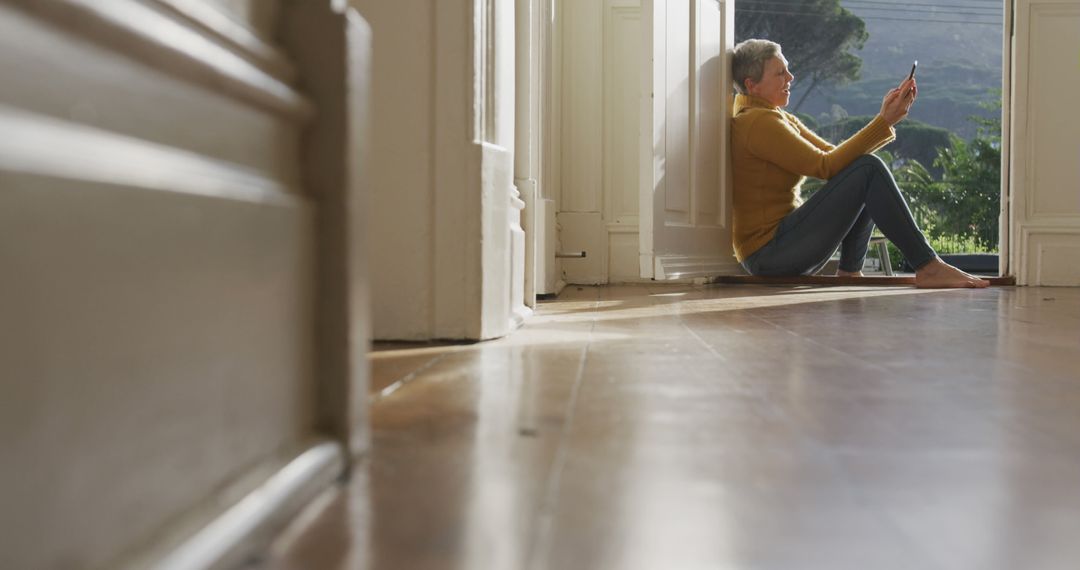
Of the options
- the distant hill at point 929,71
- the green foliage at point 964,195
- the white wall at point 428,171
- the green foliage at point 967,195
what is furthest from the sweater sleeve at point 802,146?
the distant hill at point 929,71

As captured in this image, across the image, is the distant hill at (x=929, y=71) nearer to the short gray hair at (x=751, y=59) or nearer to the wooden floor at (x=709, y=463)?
the short gray hair at (x=751, y=59)

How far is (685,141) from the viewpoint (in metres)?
4.49

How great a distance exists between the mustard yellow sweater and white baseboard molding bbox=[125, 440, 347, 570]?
164 inches

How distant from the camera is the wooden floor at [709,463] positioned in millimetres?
612

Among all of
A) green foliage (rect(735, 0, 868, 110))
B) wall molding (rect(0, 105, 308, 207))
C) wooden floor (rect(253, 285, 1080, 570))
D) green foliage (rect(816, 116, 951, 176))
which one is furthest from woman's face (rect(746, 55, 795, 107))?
green foliage (rect(816, 116, 951, 176))

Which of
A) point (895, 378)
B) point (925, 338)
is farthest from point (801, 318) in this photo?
point (895, 378)

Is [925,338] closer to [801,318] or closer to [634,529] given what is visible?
[801,318]

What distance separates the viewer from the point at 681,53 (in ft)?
14.4

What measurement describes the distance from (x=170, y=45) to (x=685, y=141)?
13.3 ft

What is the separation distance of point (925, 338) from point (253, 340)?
1.69m

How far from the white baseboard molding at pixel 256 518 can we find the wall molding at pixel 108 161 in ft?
0.61

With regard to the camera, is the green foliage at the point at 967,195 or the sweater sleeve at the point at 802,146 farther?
the green foliage at the point at 967,195

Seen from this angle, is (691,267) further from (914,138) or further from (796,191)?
(914,138)

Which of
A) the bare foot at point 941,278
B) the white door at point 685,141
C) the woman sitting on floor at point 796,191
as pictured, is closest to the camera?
the white door at point 685,141
